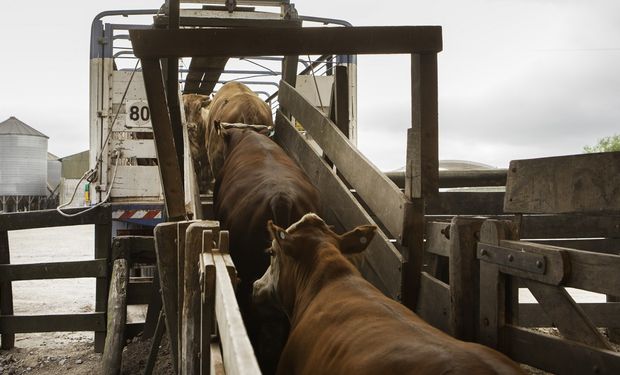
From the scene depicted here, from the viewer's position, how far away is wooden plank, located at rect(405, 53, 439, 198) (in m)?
3.62

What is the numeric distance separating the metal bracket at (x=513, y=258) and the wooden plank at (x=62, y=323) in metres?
4.84

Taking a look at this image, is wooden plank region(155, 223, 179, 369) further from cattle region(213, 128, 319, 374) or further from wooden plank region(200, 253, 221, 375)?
wooden plank region(200, 253, 221, 375)

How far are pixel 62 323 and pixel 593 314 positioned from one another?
197 inches

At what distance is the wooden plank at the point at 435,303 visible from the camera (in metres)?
3.27

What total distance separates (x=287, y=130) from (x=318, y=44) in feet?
8.12

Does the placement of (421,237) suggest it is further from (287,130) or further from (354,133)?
(354,133)

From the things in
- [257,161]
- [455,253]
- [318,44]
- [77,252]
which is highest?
[318,44]

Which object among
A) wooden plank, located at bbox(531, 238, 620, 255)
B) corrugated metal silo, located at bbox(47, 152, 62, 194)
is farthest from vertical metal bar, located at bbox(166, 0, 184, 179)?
corrugated metal silo, located at bbox(47, 152, 62, 194)

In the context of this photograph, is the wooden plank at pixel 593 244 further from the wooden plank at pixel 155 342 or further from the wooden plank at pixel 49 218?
the wooden plank at pixel 49 218

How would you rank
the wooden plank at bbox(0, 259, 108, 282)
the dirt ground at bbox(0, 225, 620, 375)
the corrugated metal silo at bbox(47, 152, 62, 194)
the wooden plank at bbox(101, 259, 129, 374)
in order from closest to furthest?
the wooden plank at bbox(101, 259, 129, 374), the dirt ground at bbox(0, 225, 620, 375), the wooden plank at bbox(0, 259, 108, 282), the corrugated metal silo at bbox(47, 152, 62, 194)

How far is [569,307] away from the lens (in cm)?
254

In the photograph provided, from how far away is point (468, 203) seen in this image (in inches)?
229

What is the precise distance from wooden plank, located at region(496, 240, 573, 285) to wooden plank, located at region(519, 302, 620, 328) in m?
2.11

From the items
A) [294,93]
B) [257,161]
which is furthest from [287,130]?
[257,161]
